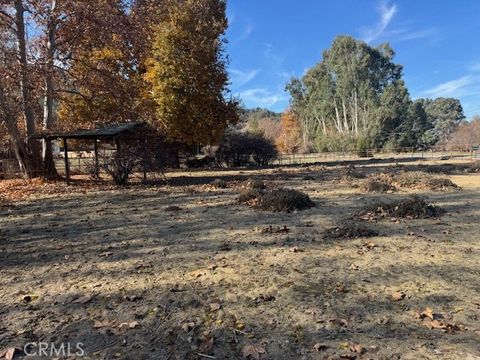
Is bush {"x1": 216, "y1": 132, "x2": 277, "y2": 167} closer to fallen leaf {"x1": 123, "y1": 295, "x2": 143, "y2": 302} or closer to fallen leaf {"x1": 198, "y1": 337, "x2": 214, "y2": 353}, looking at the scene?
fallen leaf {"x1": 123, "y1": 295, "x2": 143, "y2": 302}

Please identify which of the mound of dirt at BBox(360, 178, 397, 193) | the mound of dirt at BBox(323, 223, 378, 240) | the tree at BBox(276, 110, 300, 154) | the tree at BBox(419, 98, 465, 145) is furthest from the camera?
the tree at BBox(419, 98, 465, 145)

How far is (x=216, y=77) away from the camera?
76.2ft

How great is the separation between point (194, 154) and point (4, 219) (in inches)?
914

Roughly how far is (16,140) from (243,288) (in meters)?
17.1

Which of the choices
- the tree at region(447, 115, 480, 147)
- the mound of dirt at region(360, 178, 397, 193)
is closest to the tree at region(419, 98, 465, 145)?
the tree at region(447, 115, 480, 147)

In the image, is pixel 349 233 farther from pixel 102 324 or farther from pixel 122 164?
pixel 122 164

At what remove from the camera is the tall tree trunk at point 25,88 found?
17.0 meters

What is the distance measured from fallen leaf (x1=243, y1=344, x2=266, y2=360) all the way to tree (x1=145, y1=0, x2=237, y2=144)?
20108 millimetres

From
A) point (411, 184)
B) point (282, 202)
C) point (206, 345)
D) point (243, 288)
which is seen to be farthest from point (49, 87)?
point (206, 345)

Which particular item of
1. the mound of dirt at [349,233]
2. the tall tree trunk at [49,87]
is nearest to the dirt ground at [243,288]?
the mound of dirt at [349,233]

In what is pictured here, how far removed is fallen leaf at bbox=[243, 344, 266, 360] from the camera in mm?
3196

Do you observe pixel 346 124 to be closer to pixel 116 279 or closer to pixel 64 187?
pixel 64 187

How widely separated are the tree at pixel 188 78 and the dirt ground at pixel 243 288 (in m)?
14.5

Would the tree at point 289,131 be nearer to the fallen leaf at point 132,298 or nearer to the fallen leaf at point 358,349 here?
the fallen leaf at point 132,298
